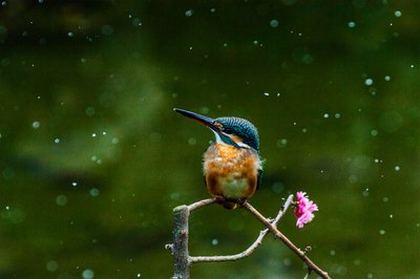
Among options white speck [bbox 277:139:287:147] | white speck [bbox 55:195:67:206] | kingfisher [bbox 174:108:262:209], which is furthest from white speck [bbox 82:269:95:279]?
kingfisher [bbox 174:108:262:209]

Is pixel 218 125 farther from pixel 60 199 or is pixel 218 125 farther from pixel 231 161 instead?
pixel 60 199

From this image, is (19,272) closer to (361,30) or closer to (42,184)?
(42,184)

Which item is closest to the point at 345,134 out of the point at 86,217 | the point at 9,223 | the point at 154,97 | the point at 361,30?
the point at 361,30

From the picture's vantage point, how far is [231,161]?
119 cm

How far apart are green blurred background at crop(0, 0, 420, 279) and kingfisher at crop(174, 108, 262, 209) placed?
301cm

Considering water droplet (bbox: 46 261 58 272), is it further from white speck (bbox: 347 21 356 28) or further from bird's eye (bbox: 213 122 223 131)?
bird's eye (bbox: 213 122 223 131)

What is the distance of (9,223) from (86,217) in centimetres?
34

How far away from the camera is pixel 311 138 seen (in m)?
4.84

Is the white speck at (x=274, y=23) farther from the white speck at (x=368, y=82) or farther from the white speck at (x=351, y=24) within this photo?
the white speck at (x=368, y=82)

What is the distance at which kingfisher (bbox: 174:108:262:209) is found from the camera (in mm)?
1184

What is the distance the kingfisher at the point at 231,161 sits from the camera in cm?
118

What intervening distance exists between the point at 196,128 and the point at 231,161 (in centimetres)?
360

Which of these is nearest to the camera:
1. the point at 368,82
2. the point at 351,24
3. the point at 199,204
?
the point at 199,204

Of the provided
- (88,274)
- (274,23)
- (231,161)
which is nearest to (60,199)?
(88,274)
